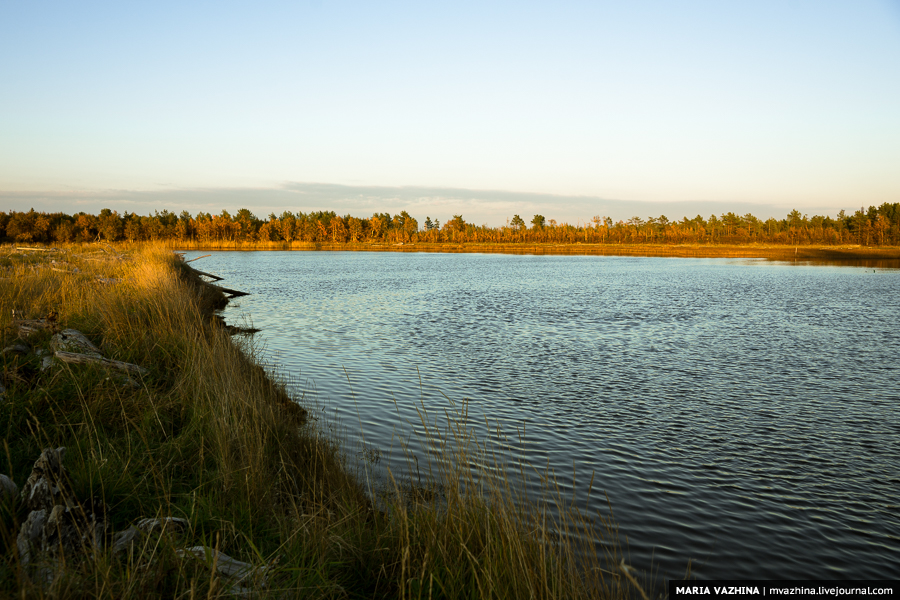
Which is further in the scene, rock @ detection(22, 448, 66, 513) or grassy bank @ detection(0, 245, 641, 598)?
rock @ detection(22, 448, 66, 513)

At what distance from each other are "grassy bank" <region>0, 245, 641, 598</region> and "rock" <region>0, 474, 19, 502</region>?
0.05 meters

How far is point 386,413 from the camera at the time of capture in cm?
945

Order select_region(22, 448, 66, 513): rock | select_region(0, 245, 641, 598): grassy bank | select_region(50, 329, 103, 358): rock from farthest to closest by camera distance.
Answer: select_region(50, 329, 103, 358): rock, select_region(22, 448, 66, 513): rock, select_region(0, 245, 641, 598): grassy bank

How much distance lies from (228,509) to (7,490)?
1.40 metres

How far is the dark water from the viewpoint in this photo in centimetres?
577

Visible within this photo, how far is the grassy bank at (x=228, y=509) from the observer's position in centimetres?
307

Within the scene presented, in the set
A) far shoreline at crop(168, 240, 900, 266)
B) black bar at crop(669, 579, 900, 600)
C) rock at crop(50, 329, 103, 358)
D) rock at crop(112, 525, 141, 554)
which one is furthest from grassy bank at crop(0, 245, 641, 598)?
far shoreline at crop(168, 240, 900, 266)

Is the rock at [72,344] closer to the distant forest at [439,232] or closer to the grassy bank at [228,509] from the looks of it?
the grassy bank at [228,509]

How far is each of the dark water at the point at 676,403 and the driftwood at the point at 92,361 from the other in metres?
3.14

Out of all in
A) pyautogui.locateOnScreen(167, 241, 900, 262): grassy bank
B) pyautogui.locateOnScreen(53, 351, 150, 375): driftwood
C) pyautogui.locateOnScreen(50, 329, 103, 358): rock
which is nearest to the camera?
pyautogui.locateOnScreen(53, 351, 150, 375): driftwood

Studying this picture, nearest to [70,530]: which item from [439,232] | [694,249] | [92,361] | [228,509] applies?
[228,509]

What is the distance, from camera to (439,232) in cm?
16050

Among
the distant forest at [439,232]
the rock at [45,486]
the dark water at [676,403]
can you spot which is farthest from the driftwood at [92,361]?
the distant forest at [439,232]

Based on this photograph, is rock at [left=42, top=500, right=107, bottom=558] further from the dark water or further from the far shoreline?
the far shoreline
